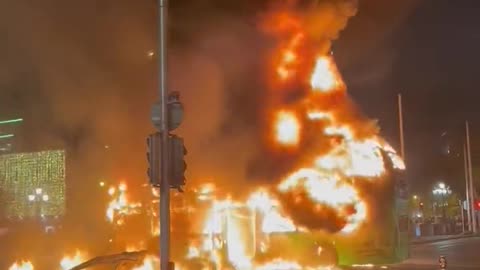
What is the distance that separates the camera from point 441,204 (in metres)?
42.2

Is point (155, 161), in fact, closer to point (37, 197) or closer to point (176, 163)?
point (176, 163)

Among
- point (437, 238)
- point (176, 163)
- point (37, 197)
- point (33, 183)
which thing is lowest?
point (437, 238)

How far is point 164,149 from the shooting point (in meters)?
7.84

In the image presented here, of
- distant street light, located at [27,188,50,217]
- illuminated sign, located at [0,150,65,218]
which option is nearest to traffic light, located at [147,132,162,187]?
illuminated sign, located at [0,150,65,218]

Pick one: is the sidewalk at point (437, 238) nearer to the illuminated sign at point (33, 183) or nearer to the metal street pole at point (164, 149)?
the illuminated sign at point (33, 183)

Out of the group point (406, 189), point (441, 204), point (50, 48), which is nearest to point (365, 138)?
point (406, 189)

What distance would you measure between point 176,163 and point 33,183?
1077 centimetres

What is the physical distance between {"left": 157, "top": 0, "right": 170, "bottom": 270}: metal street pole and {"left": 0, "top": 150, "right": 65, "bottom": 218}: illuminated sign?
6.66m

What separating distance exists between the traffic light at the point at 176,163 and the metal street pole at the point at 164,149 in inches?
2.6

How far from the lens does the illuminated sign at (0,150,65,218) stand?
49.1ft

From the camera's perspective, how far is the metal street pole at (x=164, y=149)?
25.1 ft

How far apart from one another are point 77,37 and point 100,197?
3.14 metres

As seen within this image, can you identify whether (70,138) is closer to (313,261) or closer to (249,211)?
(249,211)

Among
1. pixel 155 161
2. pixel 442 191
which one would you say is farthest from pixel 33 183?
pixel 442 191
